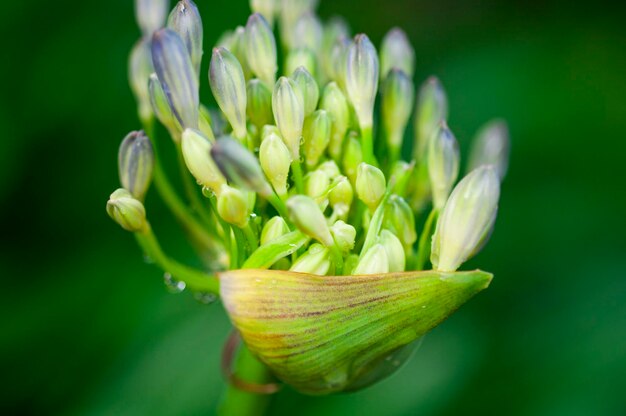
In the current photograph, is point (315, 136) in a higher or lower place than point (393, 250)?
higher

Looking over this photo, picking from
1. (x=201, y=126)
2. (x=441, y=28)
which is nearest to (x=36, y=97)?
(x=201, y=126)

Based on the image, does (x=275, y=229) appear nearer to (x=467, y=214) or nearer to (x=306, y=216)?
(x=306, y=216)

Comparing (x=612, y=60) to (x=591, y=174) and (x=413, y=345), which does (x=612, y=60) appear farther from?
(x=413, y=345)

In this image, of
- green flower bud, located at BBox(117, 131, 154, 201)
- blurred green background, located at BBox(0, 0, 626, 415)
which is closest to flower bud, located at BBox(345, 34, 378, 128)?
green flower bud, located at BBox(117, 131, 154, 201)

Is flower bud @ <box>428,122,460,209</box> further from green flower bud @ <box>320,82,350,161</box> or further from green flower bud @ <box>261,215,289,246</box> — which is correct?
green flower bud @ <box>261,215,289,246</box>

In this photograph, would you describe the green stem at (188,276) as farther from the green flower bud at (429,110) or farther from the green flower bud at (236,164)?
the green flower bud at (429,110)

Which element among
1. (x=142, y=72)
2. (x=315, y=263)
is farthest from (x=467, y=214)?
(x=142, y=72)

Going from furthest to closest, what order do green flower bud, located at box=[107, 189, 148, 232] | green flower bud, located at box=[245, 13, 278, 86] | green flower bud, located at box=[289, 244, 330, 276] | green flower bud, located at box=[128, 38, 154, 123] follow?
green flower bud, located at box=[128, 38, 154, 123] → green flower bud, located at box=[245, 13, 278, 86] → green flower bud, located at box=[107, 189, 148, 232] → green flower bud, located at box=[289, 244, 330, 276]
